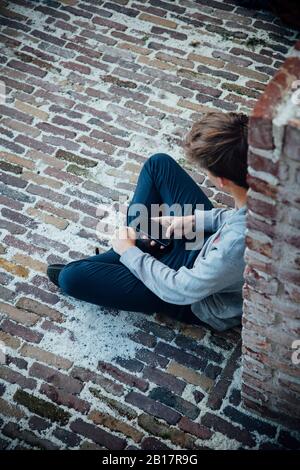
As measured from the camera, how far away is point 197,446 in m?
2.86

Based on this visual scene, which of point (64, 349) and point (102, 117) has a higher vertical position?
point (102, 117)

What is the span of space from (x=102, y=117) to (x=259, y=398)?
2.26 metres

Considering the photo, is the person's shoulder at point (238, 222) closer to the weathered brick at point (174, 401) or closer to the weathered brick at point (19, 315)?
the weathered brick at point (174, 401)

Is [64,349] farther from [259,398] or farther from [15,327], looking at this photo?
[259,398]

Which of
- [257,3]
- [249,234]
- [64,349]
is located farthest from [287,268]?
[257,3]

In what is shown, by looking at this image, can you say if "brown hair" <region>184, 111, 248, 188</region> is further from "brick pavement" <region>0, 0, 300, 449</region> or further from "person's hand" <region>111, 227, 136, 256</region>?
"brick pavement" <region>0, 0, 300, 449</region>

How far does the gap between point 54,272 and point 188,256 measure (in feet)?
2.55

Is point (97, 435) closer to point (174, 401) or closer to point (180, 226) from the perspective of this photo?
point (174, 401)

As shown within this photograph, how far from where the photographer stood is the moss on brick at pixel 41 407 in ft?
9.77

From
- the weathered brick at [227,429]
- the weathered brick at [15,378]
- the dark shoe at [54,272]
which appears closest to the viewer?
the weathered brick at [227,429]

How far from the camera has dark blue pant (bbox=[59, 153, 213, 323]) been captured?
3.05 m

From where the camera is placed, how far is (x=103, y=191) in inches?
150

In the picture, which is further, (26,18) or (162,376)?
(26,18)

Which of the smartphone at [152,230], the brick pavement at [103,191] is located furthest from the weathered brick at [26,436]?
the smartphone at [152,230]
